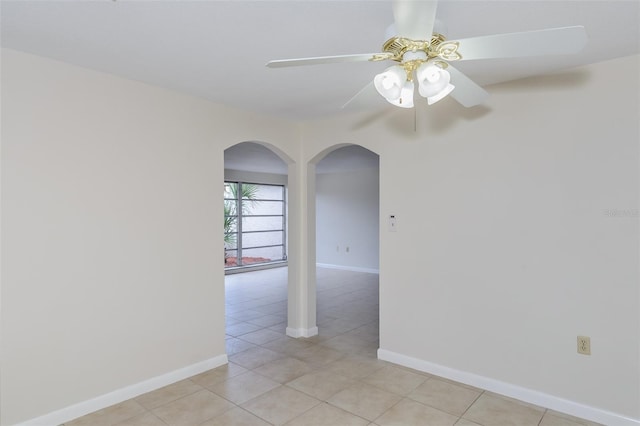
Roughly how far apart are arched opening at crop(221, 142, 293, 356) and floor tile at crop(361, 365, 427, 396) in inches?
76.6

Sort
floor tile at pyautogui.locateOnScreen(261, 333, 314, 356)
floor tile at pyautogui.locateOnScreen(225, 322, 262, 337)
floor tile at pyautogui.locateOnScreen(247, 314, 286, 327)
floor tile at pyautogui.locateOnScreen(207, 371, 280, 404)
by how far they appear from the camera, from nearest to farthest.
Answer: floor tile at pyautogui.locateOnScreen(207, 371, 280, 404), floor tile at pyautogui.locateOnScreen(261, 333, 314, 356), floor tile at pyautogui.locateOnScreen(225, 322, 262, 337), floor tile at pyautogui.locateOnScreen(247, 314, 286, 327)

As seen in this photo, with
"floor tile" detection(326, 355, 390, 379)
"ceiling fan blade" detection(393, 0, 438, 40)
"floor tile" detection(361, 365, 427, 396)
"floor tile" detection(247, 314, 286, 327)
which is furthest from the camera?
"floor tile" detection(247, 314, 286, 327)

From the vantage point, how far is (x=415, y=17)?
4.16ft

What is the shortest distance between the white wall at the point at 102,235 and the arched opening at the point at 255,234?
197 cm

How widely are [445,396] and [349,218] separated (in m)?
6.30

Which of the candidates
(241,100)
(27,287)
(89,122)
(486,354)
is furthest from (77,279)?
(486,354)

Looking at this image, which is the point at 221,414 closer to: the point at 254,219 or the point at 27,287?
the point at 27,287

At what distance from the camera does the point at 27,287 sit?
2287 mm

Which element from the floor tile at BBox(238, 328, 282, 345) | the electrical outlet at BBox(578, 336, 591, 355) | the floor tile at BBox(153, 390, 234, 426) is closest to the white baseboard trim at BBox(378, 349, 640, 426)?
the electrical outlet at BBox(578, 336, 591, 355)

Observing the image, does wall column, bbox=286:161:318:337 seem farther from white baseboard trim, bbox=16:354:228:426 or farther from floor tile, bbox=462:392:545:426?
floor tile, bbox=462:392:545:426

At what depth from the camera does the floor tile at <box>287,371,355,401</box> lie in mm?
2834

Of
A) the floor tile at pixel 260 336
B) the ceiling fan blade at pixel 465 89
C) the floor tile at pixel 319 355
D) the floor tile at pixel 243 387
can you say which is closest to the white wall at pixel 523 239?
the floor tile at pixel 319 355

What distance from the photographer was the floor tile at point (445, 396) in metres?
2.62

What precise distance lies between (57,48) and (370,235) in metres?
6.97
